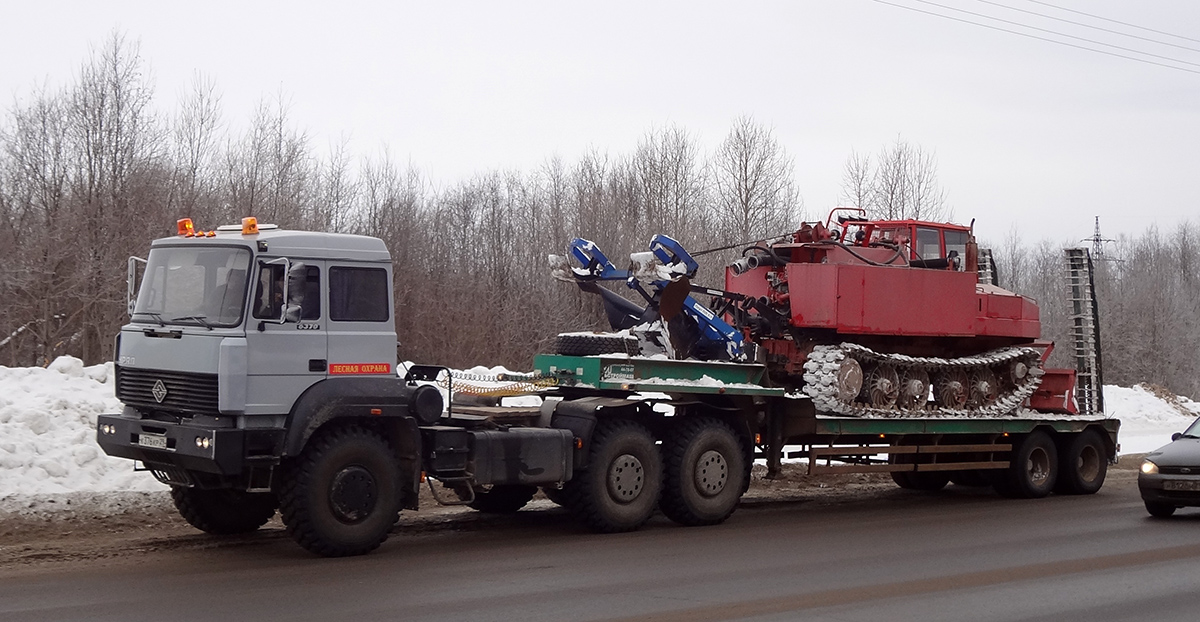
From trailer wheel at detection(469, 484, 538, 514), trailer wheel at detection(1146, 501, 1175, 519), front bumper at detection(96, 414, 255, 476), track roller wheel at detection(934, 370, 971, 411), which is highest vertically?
track roller wheel at detection(934, 370, 971, 411)

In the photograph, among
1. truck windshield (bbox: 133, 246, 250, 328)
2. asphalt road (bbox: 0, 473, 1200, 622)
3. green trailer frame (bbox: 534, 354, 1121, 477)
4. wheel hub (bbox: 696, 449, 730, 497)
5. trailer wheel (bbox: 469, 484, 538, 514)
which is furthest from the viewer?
trailer wheel (bbox: 469, 484, 538, 514)

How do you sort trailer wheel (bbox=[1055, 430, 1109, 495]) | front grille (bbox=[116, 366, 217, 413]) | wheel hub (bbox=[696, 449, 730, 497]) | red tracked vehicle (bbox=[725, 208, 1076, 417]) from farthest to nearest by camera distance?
trailer wheel (bbox=[1055, 430, 1109, 495])
red tracked vehicle (bbox=[725, 208, 1076, 417])
wheel hub (bbox=[696, 449, 730, 497])
front grille (bbox=[116, 366, 217, 413])

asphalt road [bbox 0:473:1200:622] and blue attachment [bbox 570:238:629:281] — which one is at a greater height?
blue attachment [bbox 570:238:629:281]

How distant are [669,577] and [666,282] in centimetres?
538

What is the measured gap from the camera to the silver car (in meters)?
14.6

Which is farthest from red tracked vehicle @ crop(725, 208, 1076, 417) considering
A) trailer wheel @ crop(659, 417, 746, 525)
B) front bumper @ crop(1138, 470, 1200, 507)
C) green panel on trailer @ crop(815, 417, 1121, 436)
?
front bumper @ crop(1138, 470, 1200, 507)

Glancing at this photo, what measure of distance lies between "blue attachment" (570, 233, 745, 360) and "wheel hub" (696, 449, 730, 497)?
1651 mm

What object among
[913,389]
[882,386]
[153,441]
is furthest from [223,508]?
[913,389]

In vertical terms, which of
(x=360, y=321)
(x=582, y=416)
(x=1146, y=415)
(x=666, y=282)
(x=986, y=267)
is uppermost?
(x=986, y=267)

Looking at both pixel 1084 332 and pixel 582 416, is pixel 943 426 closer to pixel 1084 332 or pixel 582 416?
pixel 1084 332

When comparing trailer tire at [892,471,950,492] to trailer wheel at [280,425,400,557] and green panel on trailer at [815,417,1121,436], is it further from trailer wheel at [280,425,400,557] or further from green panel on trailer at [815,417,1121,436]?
trailer wheel at [280,425,400,557]

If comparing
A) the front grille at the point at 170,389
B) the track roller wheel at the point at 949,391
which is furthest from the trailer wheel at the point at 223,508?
the track roller wheel at the point at 949,391

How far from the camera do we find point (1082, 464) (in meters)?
18.7

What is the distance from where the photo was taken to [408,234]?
40625 millimetres
